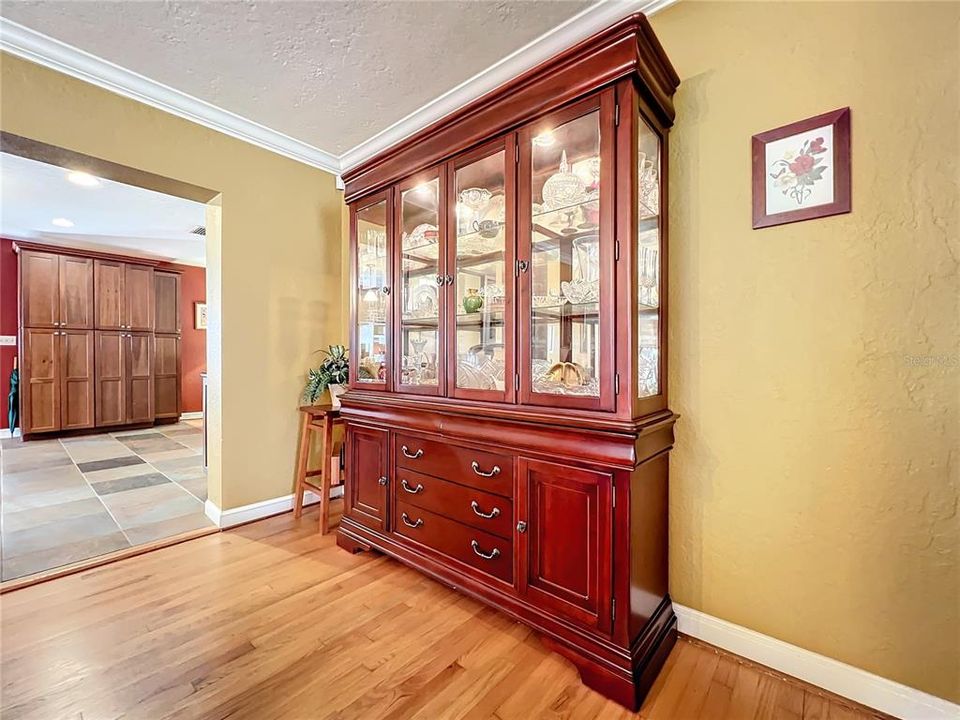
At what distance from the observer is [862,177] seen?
1272mm

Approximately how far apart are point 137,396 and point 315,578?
555 centimetres

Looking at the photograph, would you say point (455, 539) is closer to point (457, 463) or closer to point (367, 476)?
point (457, 463)

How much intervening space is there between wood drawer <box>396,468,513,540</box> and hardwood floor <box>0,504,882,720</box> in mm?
396

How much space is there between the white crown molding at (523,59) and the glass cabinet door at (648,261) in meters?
0.61

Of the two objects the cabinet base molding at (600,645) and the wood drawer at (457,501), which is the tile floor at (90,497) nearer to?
the wood drawer at (457,501)

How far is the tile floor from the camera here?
2316 millimetres

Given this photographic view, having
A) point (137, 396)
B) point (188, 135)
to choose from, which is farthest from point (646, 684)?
point (137, 396)

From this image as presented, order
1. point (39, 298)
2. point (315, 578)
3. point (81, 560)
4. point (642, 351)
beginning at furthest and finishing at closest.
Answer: point (39, 298), point (81, 560), point (315, 578), point (642, 351)

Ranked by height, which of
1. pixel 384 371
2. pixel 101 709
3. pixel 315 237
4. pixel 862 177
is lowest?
pixel 101 709

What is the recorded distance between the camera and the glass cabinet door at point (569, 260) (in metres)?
1.37

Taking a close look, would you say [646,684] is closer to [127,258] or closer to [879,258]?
[879,258]

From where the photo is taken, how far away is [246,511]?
2674 millimetres

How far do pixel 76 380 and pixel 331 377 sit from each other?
15.8 ft

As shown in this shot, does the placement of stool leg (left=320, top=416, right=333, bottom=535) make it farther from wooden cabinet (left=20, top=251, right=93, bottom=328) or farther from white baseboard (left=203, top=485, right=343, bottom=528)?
wooden cabinet (left=20, top=251, right=93, bottom=328)
